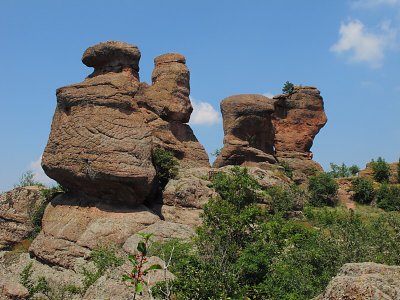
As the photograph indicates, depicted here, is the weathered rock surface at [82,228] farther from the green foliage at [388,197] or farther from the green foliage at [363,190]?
the green foliage at [363,190]

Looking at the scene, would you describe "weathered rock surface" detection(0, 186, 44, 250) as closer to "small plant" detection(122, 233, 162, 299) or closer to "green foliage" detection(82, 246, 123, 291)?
"green foliage" detection(82, 246, 123, 291)

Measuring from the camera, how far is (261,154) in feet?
143

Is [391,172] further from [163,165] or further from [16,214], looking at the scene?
[16,214]

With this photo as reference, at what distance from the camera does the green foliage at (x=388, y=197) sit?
140 ft

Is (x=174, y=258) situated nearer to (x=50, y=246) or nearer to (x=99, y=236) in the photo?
(x=99, y=236)

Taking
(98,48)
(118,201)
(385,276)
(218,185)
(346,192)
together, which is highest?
(98,48)

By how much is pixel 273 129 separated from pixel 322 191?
7430 mm

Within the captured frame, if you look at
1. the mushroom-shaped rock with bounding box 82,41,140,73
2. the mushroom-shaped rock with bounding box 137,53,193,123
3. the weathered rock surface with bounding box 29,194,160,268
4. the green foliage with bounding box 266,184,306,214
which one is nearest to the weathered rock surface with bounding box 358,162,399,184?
the green foliage with bounding box 266,184,306,214

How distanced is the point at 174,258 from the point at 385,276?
46.3ft

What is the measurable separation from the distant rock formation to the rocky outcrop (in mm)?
9547

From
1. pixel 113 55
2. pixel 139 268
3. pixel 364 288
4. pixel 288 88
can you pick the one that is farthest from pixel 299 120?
pixel 364 288

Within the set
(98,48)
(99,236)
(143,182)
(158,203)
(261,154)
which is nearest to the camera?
(99,236)

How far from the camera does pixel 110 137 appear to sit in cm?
2908

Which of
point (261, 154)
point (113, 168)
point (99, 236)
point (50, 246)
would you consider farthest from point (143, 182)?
point (261, 154)
